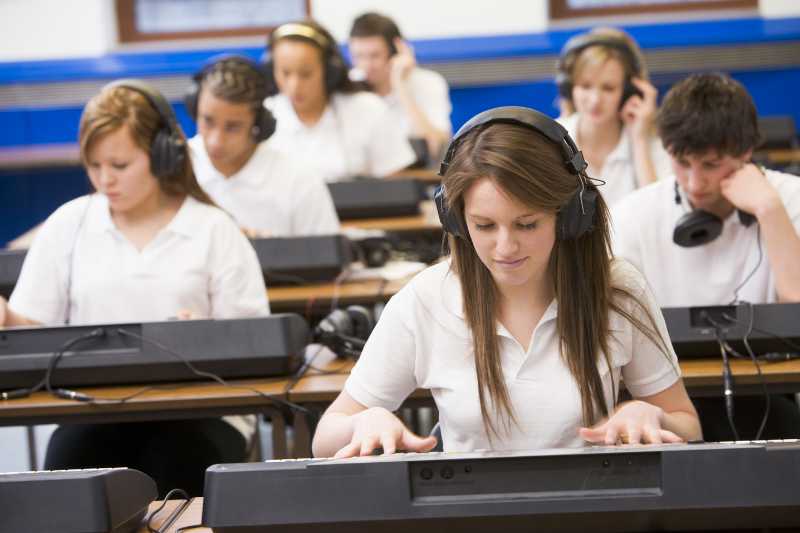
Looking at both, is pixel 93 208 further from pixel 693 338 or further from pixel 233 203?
pixel 693 338

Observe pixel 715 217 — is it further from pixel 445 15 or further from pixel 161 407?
pixel 445 15

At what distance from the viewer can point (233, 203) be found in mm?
3332

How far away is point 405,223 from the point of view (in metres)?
3.72

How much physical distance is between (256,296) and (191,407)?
1.39ft

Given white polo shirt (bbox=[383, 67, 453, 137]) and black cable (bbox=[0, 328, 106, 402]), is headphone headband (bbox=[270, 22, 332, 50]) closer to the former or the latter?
white polo shirt (bbox=[383, 67, 453, 137])

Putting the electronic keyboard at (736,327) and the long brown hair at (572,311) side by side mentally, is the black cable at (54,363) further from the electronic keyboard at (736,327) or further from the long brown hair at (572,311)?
the electronic keyboard at (736,327)

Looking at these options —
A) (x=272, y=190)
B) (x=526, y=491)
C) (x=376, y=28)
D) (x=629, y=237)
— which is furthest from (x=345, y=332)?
(x=376, y=28)

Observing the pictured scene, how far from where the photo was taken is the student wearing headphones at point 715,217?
2223 millimetres

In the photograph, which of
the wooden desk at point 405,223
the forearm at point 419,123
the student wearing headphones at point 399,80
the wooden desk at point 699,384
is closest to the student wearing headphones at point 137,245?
the wooden desk at point 699,384

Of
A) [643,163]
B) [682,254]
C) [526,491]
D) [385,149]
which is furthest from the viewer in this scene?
[385,149]

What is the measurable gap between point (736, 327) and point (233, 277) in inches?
39.6

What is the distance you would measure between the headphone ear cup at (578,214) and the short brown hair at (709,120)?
2.36 ft

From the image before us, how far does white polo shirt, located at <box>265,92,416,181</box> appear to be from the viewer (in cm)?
419

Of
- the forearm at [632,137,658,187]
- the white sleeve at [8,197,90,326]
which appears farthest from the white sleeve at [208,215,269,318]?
the forearm at [632,137,658,187]
